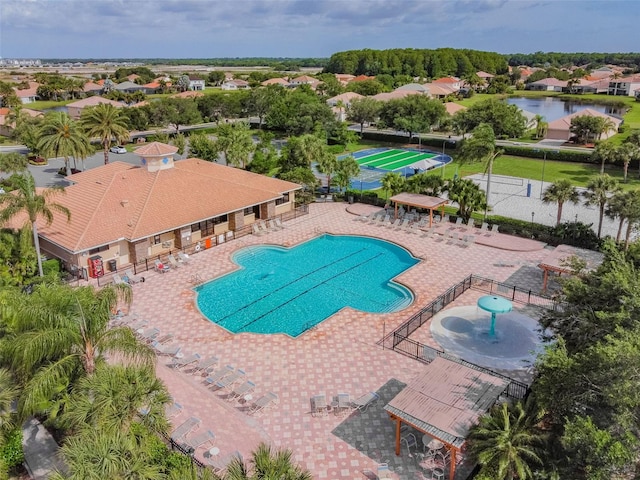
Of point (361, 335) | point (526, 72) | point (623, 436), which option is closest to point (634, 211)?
point (361, 335)

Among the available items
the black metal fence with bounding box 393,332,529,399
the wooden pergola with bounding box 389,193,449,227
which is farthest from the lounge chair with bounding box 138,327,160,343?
the wooden pergola with bounding box 389,193,449,227

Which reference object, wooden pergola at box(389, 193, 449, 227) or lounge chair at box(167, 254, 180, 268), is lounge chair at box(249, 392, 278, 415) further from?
wooden pergola at box(389, 193, 449, 227)

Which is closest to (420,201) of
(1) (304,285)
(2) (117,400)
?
(1) (304,285)

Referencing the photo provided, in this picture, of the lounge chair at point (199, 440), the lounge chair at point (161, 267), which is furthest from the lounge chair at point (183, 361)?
the lounge chair at point (161, 267)

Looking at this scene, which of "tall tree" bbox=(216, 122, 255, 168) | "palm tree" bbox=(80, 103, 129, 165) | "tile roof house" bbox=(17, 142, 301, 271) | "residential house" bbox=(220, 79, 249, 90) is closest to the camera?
"tile roof house" bbox=(17, 142, 301, 271)

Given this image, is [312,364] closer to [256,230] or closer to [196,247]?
[196,247]

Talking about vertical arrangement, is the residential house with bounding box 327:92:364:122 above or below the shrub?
above
